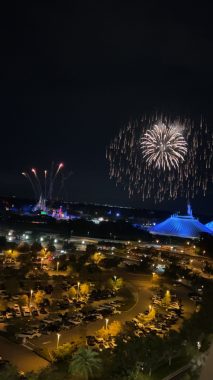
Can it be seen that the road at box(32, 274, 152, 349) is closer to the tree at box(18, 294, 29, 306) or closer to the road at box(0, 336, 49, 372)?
the road at box(0, 336, 49, 372)

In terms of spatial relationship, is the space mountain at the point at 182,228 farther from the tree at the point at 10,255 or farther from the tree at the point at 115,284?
the tree at the point at 115,284

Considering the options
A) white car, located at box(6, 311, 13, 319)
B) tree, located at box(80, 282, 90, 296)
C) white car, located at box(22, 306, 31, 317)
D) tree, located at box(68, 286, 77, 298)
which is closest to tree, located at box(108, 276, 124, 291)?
tree, located at box(80, 282, 90, 296)

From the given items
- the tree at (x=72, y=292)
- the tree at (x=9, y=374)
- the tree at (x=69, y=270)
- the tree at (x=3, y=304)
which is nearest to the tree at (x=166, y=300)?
the tree at (x=72, y=292)

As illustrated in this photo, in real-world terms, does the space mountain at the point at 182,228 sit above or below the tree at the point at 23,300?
above

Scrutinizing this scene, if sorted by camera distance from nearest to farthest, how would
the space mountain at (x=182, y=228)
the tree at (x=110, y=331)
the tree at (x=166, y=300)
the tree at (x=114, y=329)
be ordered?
the tree at (x=110, y=331), the tree at (x=114, y=329), the tree at (x=166, y=300), the space mountain at (x=182, y=228)

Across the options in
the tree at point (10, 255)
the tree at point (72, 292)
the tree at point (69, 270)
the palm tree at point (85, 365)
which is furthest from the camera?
the tree at point (10, 255)

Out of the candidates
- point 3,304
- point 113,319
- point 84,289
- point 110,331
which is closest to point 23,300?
point 3,304
